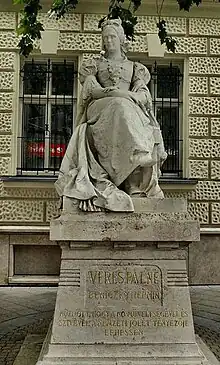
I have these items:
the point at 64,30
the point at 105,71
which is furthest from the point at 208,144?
the point at 105,71

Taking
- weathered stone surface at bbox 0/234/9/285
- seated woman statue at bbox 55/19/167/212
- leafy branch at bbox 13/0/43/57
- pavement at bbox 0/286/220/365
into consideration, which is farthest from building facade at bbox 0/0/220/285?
seated woman statue at bbox 55/19/167/212

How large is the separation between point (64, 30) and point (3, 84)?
58.1 inches

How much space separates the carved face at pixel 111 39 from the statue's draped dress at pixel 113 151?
0.16m

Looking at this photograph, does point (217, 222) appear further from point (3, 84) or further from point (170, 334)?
point (170, 334)

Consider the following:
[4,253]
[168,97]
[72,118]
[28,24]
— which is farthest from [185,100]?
[4,253]

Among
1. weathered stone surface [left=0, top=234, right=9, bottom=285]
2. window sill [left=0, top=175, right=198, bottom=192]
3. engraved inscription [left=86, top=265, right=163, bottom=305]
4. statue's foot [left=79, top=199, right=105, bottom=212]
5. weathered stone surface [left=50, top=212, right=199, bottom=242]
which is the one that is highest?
window sill [left=0, top=175, right=198, bottom=192]

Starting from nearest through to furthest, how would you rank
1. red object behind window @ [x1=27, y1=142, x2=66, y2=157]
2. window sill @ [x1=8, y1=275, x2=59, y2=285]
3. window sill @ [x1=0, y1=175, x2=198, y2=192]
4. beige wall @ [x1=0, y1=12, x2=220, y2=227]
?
window sill @ [x1=8, y1=275, x2=59, y2=285], window sill @ [x1=0, y1=175, x2=198, y2=192], beige wall @ [x1=0, y1=12, x2=220, y2=227], red object behind window @ [x1=27, y1=142, x2=66, y2=157]

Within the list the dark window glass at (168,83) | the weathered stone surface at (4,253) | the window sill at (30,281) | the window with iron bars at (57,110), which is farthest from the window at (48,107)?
the window sill at (30,281)

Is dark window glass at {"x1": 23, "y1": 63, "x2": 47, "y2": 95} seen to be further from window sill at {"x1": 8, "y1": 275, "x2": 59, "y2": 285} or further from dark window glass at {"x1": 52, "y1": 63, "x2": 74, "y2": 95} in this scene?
window sill at {"x1": 8, "y1": 275, "x2": 59, "y2": 285}

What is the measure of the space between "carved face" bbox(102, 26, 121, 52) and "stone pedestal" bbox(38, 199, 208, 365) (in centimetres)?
160

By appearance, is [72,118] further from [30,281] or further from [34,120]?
[30,281]

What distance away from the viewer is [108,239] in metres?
3.61

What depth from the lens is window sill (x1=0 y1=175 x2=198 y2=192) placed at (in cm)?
814

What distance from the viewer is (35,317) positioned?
5703mm
